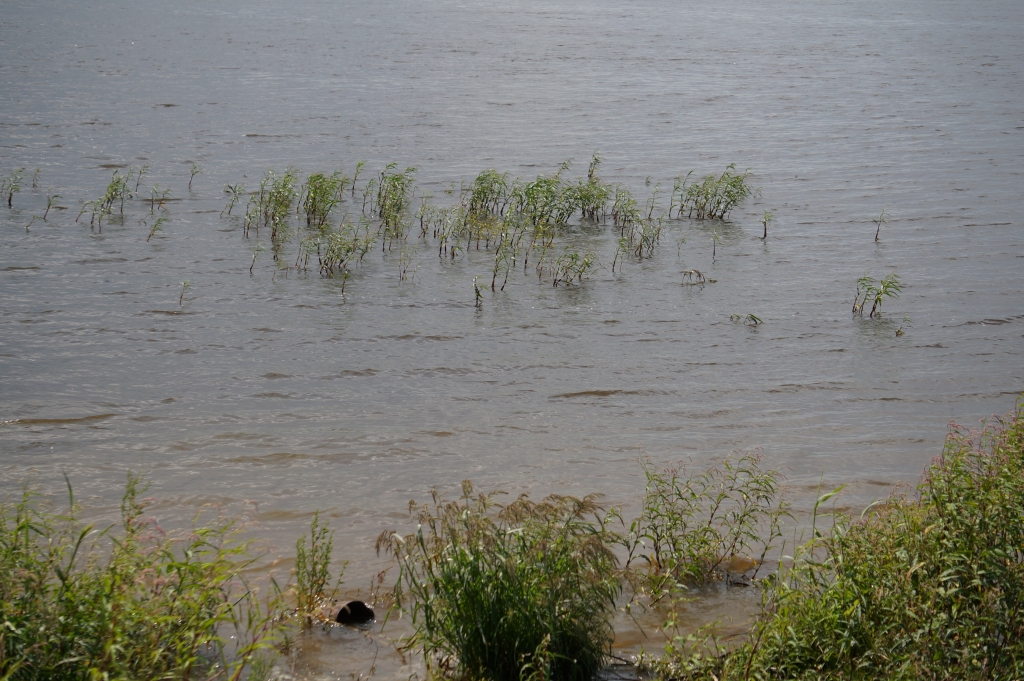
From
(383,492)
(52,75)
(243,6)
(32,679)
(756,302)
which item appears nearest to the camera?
(32,679)

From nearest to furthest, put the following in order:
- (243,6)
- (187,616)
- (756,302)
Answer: (187,616), (756,302), (243,6)

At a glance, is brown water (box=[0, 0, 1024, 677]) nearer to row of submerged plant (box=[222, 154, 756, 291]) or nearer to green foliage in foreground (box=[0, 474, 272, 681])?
row of submerged plant (box=[222, 154, 756, 291])

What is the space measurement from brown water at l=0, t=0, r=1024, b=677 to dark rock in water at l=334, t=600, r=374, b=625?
216mm

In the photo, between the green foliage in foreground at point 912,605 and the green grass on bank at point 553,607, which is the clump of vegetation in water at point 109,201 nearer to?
the green grass on bank at point 553,607

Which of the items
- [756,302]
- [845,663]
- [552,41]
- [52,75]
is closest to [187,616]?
[845,663]

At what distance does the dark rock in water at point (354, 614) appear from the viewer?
5.91m

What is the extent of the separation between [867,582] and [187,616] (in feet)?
11.6

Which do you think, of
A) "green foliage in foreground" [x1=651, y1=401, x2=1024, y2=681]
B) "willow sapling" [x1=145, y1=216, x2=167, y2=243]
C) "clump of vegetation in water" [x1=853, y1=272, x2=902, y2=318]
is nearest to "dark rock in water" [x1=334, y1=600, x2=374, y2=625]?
"green foliage in foreground" [x1=651, y1=401, x2=1024, y2=681]

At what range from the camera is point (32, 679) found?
4.18m

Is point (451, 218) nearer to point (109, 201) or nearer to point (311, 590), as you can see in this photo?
point (109, 201)

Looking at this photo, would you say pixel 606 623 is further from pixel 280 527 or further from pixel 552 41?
pixel 552 41

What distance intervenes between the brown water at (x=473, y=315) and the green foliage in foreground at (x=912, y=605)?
1.03m

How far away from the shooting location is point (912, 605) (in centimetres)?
491

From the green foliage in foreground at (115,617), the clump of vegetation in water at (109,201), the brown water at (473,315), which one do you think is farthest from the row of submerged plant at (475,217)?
the green foliage in foreground at (115,617)
